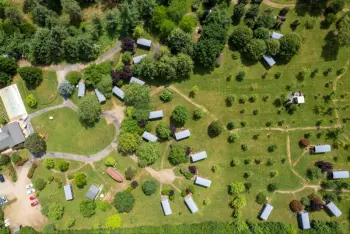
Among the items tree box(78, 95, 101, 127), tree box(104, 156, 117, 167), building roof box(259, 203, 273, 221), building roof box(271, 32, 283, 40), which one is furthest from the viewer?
tree box(104, 156, 117, 167)

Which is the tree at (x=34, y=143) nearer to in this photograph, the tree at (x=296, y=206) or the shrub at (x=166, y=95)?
the shrub at (x=166, y=95)

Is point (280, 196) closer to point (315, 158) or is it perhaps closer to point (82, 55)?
point (315, 158)

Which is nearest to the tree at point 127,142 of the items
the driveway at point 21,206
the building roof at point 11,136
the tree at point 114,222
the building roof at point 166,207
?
the building roof at point 166,207

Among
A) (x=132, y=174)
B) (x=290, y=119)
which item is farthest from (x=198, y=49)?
(x=132, y=174)

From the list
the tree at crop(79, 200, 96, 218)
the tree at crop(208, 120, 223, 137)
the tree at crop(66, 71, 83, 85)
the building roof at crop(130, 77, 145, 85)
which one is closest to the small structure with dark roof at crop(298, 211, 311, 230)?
the tree at crop(208, 120, 223, 137)

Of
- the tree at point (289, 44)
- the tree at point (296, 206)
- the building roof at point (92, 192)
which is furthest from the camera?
the building roof at point (92, 192)

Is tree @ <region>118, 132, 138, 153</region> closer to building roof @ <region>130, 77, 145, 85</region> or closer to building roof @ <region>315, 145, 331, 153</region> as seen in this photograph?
building roof @ <region>130, 77, 145, 85</region>
